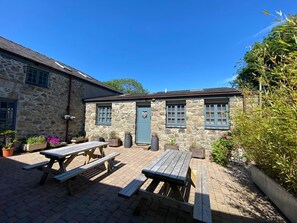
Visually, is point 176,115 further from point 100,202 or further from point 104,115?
point 100,202

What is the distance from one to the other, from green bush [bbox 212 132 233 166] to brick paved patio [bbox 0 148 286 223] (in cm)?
117

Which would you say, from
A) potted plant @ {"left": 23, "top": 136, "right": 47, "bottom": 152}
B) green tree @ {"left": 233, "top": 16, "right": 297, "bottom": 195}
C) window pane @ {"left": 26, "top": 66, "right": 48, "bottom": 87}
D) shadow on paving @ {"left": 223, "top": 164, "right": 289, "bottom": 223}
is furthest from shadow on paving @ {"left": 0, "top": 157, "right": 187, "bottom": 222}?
window pane @ {"left": 26, "top": 66, "right": 48, "bottom": 87}

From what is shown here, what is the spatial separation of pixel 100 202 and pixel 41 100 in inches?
264

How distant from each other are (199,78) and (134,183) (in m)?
14.2

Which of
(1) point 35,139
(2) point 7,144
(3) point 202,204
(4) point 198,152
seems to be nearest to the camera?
(3) point 202,204

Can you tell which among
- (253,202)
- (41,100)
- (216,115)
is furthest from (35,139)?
(216,115)

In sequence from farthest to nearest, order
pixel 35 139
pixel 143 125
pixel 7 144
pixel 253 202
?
pixel 143 125, pixel 35 139, pixel 7 144, pixel 253 202

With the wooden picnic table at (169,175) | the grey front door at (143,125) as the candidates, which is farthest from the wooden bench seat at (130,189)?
the grey front door at (143,125)

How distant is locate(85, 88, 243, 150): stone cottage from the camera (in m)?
6.08

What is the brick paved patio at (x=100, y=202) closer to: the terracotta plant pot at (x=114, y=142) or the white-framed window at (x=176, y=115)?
the white-framed window at (x=176, y=115)

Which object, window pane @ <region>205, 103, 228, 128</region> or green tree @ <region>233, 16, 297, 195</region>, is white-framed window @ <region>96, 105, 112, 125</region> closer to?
window pane @ <region>205, 103, 228, 128</region>

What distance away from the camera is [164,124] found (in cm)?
698

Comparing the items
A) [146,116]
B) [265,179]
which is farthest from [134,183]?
[146,116]

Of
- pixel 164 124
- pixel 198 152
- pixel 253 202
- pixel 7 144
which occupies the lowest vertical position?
pixel 253 202
